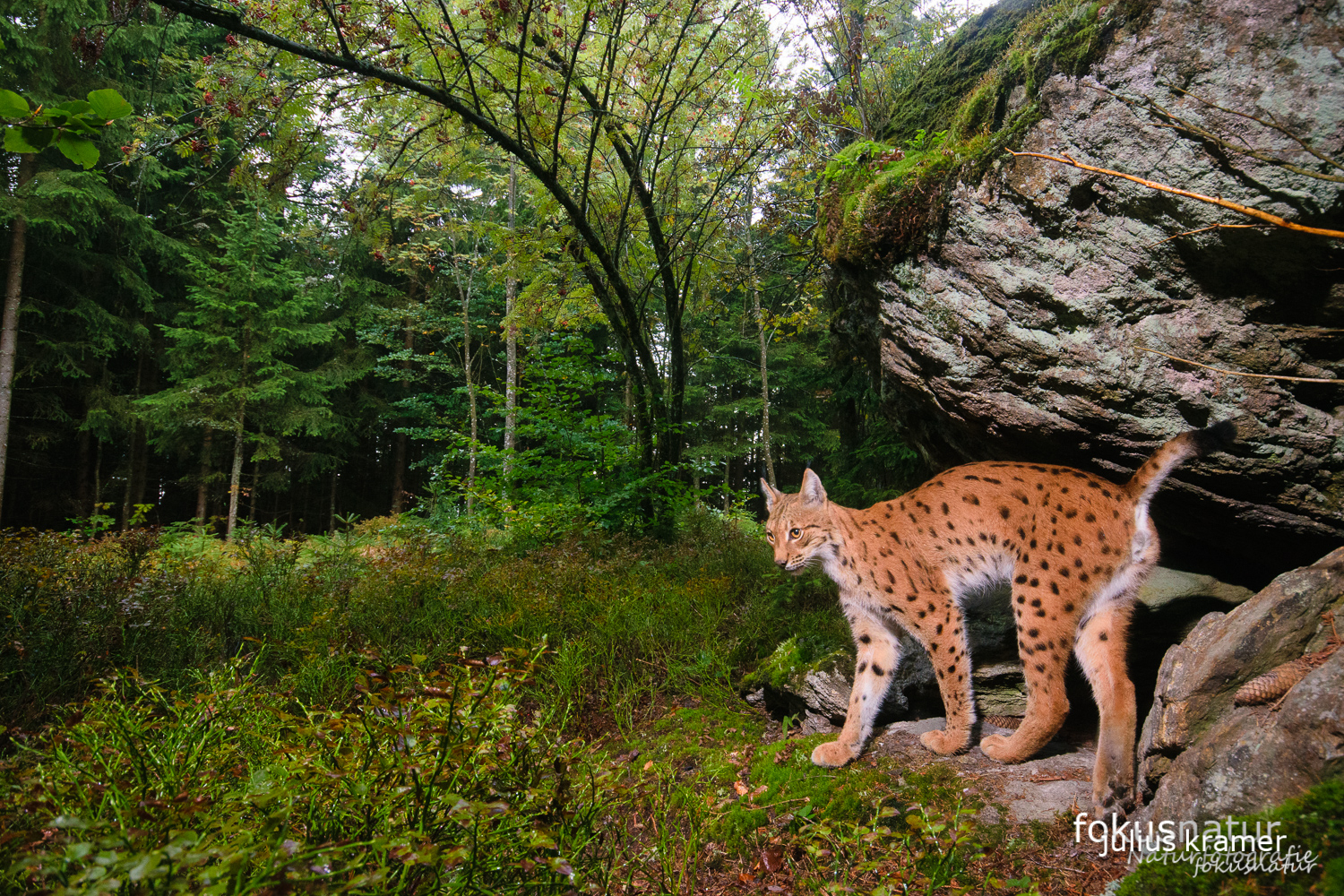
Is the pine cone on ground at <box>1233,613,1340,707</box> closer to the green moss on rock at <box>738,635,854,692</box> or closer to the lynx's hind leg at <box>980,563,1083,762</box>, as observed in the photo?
the lynx's hind leg at <box>980,563,1083,762</box>

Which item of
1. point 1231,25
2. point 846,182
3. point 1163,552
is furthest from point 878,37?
point 1163,552

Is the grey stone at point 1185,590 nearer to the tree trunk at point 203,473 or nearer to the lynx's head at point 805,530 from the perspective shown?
the lynx's head at point 805,530

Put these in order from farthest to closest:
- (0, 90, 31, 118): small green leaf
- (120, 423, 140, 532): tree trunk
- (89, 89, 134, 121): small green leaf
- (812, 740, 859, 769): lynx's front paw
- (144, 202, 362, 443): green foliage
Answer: (144, 202, 362, 443): green foliage < (120, 423, 140, 532): tree trunk < (812, 740, 859, 769): lynx's front paw < (89, 89, 134, 121): small green leaf < (0, 90, 31, 118): small green leaf

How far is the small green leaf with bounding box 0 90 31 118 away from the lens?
1528 mm

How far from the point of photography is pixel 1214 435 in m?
2.86

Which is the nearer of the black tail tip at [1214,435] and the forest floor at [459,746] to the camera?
the forest floor at [459,746]

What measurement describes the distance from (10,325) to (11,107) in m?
16.9

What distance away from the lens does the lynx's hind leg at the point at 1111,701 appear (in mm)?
2844

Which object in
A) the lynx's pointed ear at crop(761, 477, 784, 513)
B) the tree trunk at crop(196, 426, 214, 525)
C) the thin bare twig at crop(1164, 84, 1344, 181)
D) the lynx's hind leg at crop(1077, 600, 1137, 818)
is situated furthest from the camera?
the tree trunk at crop(196, 426, 214, 525)

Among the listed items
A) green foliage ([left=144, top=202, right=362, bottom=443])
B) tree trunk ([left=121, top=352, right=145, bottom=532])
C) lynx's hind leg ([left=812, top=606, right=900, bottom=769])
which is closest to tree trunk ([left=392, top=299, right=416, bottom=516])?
green foliage ([left=144, top=202, right=362, bottom=443])

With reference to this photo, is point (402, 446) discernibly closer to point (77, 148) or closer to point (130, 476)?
point (130, 476)

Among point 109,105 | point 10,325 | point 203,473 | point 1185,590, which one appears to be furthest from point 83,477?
point 1185,590

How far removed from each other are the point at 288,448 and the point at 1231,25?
908 inches

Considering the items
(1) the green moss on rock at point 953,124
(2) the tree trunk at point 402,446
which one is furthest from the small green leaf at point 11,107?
(2) the tree trunk at point 402,446
